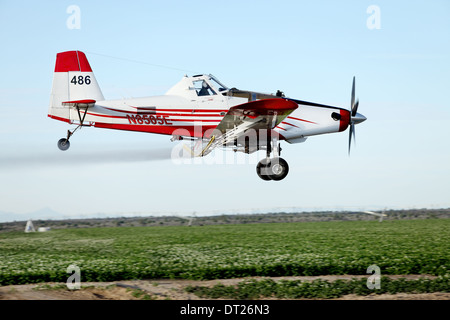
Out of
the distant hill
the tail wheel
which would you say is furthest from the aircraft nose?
the distant hill

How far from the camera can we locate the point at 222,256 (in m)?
18.7

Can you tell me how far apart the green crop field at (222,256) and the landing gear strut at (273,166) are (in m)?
3.01

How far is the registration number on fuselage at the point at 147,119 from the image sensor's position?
1784 centimetres

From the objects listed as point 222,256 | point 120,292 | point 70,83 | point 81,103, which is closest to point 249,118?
point 222,256

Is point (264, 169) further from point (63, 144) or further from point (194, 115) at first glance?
point (63, 144)

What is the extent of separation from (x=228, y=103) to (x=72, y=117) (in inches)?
222

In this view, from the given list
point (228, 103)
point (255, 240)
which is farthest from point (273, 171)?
point (255, 240)

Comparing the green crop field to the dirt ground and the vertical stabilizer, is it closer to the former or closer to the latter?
the dirt ground

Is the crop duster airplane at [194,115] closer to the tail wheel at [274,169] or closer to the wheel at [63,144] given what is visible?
the tail wheel at [274,169]

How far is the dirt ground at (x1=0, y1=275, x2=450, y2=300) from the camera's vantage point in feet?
46.1

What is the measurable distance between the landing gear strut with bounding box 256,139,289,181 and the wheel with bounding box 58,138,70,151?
6.94 meters

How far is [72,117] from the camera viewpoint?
57.7 feet
